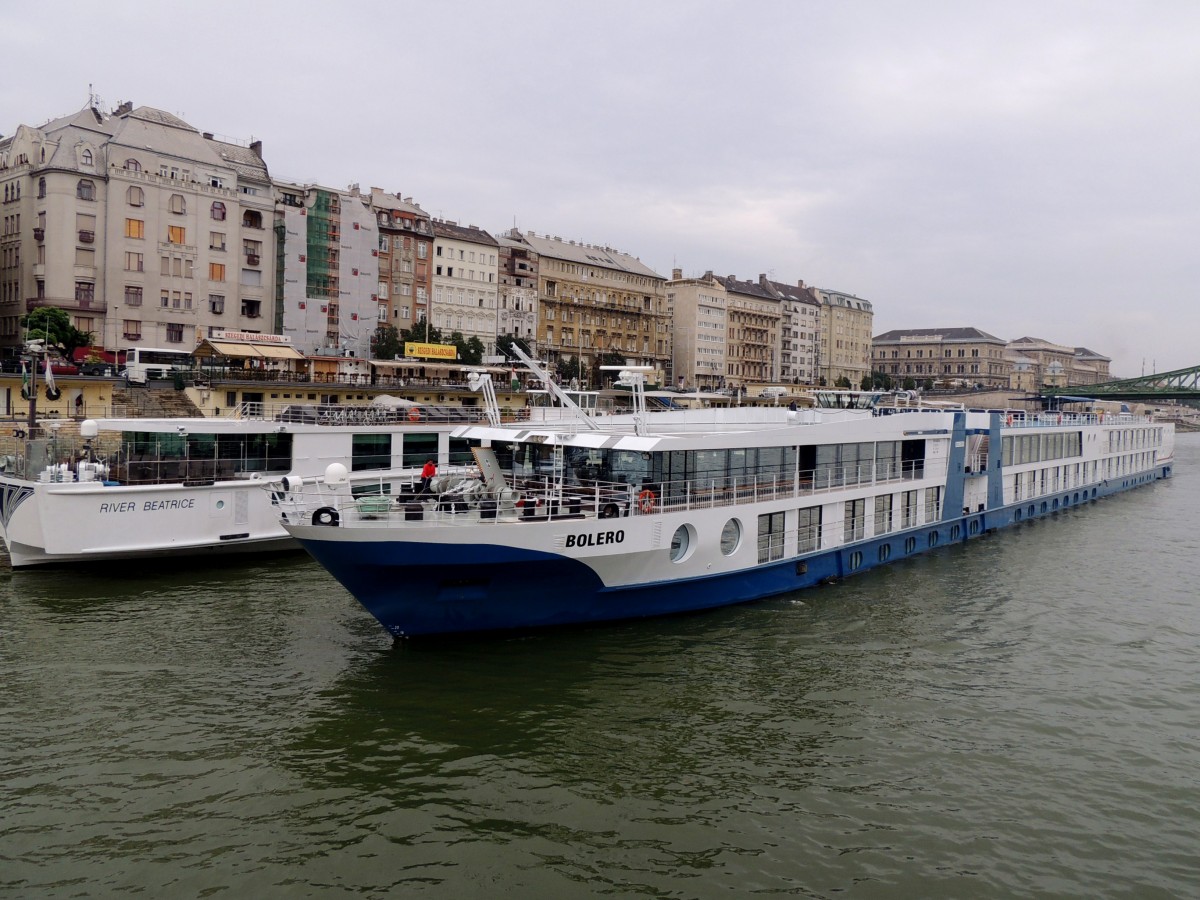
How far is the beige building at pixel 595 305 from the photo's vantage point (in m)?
101

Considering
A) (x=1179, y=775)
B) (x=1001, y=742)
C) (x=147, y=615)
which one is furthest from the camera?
(x=147, y=615)

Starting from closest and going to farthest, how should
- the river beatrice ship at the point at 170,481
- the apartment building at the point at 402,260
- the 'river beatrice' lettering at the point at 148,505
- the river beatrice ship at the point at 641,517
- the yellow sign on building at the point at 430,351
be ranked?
the river beatrice ship at the point at 641,517
the river beatrice ship at the point at 170,481
the 'river beatrice' lettering at the point at 148,505
the yellow sign on building at the point at 430,351
the apartment building at the point at 402,260

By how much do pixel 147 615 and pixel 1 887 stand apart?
11300mm

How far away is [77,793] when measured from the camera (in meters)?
12.3

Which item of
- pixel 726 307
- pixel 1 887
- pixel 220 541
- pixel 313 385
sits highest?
pixel 726 307

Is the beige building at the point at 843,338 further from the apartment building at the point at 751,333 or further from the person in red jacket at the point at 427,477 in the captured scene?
the person in red jacket at the point at 427,477

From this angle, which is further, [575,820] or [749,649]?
[749,649]

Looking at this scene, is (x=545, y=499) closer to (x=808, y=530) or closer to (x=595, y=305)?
(x=808, y=530)

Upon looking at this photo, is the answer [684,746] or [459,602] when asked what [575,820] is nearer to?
[684,746]

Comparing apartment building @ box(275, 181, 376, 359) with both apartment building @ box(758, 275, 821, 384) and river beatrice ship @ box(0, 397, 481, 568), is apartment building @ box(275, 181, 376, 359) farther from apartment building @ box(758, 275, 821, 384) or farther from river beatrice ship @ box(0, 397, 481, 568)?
apartment building @ box(758, 275, 821, 384)

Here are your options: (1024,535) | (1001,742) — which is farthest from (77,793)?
(1024,535)

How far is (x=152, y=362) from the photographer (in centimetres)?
5891

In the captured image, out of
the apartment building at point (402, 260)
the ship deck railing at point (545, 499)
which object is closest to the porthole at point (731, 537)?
the ship deck railing at point (545, 499)

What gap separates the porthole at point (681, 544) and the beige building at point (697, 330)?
98832 mm
